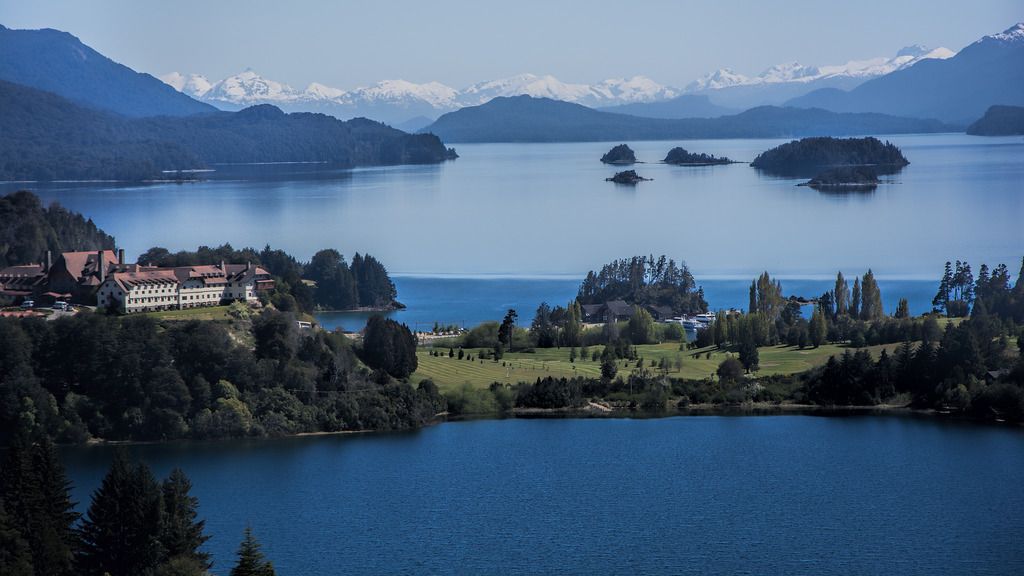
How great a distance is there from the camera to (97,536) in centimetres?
1638

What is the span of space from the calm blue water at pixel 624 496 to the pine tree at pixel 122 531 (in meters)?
1.26

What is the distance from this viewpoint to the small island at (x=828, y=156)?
339 feet

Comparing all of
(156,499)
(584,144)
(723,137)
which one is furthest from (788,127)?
(156,499)

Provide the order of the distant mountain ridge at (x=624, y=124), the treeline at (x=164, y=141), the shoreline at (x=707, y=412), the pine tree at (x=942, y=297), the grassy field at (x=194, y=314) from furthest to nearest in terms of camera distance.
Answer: the distant mountain ridge at (x=624, y=124) < the treeline at (x=164, y=141) < the pine tree at (x=942, y=297) < the grassy field at (x=194, y=314) < the shoreline at (x=707, y=412)

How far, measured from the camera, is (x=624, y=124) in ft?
602

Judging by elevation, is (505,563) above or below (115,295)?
below

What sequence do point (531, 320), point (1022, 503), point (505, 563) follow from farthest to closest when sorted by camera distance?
point (531, 320) → point (1022, 503) → point (505, 563)

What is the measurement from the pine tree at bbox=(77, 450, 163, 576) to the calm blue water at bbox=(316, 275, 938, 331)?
1987cm

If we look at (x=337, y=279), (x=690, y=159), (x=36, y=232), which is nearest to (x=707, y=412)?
(x=337, y=279)

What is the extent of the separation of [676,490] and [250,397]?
28.4ft

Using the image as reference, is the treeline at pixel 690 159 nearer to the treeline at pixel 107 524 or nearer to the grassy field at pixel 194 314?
the grassy field at pixel 194 314

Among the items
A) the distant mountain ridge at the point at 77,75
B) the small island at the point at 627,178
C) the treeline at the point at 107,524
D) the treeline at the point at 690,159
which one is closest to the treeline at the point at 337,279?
the treeline at the point at 107,524

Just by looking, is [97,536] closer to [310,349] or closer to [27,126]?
[310,349]

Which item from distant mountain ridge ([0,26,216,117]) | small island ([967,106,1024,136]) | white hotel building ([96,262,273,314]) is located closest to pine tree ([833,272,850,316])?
white hotel building ([96,262,273,314])
